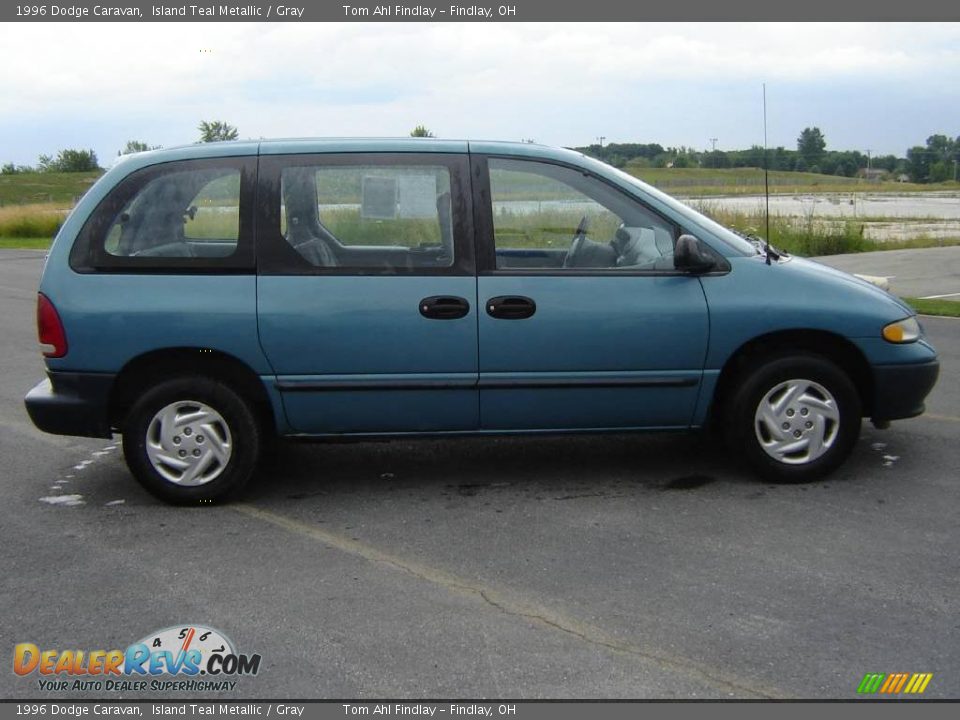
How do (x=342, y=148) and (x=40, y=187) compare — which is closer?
(x=342, y=148)

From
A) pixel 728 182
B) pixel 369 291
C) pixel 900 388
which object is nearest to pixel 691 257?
pixel 900 388

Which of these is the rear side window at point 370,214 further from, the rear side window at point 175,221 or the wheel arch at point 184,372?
the wheel arch at point 184,372

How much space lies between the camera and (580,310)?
18.0 feet

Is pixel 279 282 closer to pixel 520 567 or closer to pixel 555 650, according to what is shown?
pixel 520 567

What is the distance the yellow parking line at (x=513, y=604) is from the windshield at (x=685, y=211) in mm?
2333

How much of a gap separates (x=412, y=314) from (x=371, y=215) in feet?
1.95

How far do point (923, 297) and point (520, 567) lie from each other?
10.2 metres

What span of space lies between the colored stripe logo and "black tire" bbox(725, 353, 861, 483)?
85.4 inches

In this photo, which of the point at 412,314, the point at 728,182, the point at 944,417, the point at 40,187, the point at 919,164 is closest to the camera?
the point at 412,314

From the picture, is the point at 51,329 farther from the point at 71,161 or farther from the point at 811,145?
the point at 71,161

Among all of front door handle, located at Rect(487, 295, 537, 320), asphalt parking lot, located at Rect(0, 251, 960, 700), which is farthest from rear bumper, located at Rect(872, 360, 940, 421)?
front door handle, located at Rect(487, 295, 537, 320)

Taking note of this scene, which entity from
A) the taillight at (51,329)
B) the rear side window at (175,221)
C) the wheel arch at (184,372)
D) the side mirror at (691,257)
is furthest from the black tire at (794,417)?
the taillight at (51,329)

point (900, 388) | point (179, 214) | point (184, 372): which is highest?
point (179, 214)

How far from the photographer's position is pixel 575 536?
199 inches
